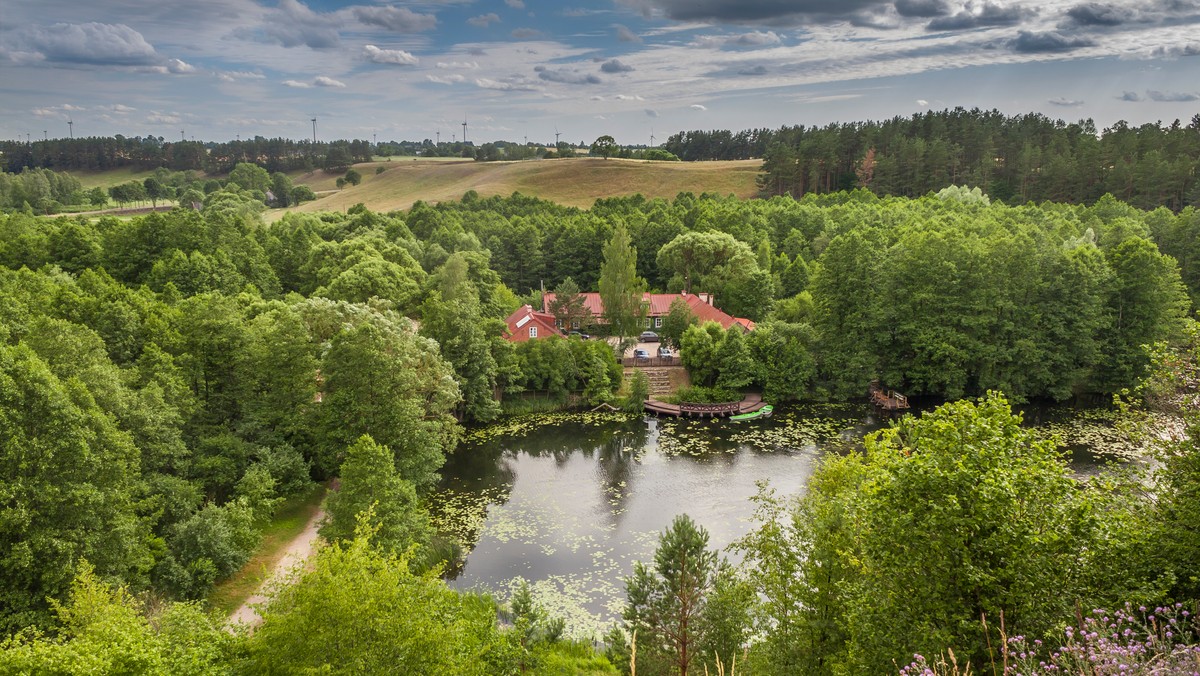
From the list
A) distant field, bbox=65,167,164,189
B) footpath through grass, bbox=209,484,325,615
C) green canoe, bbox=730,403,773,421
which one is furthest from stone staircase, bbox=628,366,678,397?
distant field, bbox=65,167,164,189

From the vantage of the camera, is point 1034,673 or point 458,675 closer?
point 1034,673

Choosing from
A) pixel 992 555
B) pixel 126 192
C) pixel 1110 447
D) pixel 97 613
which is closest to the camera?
pixel 992 555

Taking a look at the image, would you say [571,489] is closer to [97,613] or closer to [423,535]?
[423,535]

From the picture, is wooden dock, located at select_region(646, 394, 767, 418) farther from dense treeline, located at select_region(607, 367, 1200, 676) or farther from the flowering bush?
the flowering bush

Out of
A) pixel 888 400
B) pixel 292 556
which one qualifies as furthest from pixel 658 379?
pixel 292 556

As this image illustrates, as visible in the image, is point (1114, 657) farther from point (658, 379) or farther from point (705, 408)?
point (658, 379)

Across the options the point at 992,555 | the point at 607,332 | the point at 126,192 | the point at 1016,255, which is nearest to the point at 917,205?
the point at 1016,255

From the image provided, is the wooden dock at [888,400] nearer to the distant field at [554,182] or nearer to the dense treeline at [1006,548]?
the dense treeline at [1006,548]
